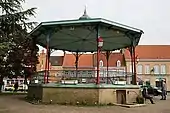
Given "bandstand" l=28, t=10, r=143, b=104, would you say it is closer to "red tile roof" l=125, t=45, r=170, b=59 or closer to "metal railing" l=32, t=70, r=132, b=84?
"metal railing" l=32, t=70, r=132, b=84

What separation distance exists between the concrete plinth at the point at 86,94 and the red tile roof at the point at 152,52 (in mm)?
50034

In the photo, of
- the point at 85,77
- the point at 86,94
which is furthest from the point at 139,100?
the point at 85,77

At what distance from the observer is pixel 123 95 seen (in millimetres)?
17297

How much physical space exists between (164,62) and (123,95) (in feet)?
168

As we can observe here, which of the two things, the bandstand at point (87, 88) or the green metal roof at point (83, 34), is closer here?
the bandstand at point (87, 88)

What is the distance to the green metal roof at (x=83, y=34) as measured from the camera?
674 inches

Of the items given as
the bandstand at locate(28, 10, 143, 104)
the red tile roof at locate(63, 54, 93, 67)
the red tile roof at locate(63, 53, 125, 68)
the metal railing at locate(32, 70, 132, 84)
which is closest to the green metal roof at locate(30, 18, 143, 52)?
the bandstand at locate(28, 10, 143, 104)

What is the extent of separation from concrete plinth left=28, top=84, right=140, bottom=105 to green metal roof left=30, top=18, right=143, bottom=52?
13.0 feet

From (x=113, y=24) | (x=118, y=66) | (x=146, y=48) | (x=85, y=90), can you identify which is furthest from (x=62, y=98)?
(x=146, y=48)

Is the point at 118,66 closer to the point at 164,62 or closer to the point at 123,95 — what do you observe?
the point at 164,62

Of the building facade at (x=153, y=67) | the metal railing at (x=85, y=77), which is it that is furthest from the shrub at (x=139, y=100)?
the building facade at (x=153, y=67)

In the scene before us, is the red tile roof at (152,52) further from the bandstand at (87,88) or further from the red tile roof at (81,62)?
the bandstand at (87,88)

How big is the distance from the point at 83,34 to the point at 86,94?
7.77 m

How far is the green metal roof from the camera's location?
56.1 ft
